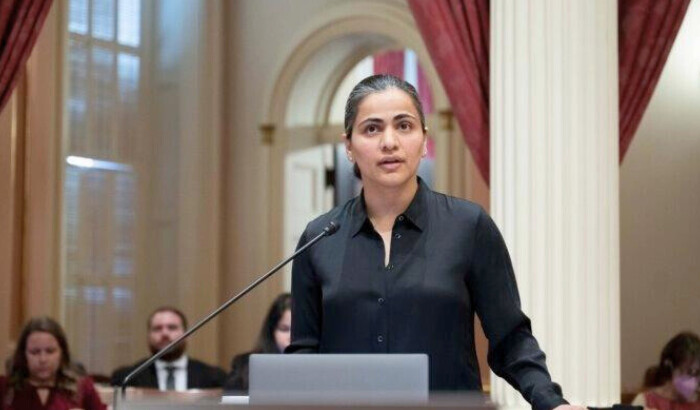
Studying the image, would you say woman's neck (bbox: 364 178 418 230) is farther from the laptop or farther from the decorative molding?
the decorative molding

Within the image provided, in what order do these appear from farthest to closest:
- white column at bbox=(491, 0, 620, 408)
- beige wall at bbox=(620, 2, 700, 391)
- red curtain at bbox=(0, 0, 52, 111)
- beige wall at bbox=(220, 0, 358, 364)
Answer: beige wall at bbox=(220, 0, 358, 364) < beige wall at bbox=(620, 2, 700, 391) < red curtain at bbox=(0, 0, 52, 111) < white column at bbox=(491, 0, 620, 408)

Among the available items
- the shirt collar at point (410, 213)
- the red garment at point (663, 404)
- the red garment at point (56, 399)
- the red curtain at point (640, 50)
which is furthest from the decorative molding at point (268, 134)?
the shirt collar at point (410, 213)

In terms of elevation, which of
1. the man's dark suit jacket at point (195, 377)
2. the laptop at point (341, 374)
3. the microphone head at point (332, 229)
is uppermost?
the microphone head at point (332, 229)

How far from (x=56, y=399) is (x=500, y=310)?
12.6 ft

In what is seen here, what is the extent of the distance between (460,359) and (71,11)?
6.45 m

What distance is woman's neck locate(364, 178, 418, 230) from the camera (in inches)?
96.3

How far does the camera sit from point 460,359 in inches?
93.3

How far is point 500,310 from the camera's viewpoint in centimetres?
235

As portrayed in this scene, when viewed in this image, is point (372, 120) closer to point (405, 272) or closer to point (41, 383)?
point (405, 272)

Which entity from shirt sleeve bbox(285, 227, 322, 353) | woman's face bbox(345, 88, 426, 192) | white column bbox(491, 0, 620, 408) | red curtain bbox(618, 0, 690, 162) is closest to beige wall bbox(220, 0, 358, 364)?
red curtain bbox(618, 0, 690, 162)

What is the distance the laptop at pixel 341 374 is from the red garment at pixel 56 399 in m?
3.93

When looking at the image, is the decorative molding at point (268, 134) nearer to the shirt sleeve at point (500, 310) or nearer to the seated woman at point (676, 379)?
the seated woman at point (676, 379)

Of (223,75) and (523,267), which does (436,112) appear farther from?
(523,267)

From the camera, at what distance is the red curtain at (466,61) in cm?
512
